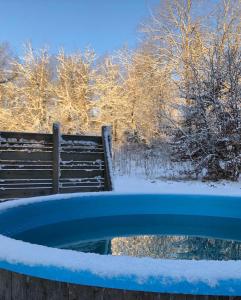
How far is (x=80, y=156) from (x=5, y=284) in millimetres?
5554

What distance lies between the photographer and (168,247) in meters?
4.11

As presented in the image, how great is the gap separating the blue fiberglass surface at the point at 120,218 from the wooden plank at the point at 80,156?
2028 mm

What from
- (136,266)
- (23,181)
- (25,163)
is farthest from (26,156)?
(136,266)

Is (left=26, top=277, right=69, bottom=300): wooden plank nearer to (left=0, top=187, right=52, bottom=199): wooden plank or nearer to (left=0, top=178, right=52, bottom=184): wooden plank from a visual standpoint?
(left=0, top=187, right=52, bottom=199): wooden plank

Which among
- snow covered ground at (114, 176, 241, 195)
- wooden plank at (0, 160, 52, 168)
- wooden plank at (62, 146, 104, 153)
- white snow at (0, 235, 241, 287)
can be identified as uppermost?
wooden plank at (62, 146, 104, 153)

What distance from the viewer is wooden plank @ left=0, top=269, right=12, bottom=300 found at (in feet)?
6.76

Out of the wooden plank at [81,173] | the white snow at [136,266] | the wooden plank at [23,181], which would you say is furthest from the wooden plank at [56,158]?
the white snow at [136,266]

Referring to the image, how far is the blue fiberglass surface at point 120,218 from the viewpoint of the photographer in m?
4.73

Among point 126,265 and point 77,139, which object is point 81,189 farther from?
point 126,265

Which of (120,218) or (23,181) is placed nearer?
(120,218)

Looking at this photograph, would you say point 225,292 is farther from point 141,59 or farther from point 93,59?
point 93,59

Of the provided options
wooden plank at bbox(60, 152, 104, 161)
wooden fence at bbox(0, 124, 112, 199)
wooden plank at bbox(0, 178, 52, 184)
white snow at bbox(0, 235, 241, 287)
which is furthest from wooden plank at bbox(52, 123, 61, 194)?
white snow at bbox(0, 235, 241, 287)

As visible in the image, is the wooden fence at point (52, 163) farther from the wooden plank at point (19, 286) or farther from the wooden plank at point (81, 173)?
the wooden plank at point (19, 286)

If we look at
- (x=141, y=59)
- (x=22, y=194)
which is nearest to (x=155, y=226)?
(x=22, y=194)
